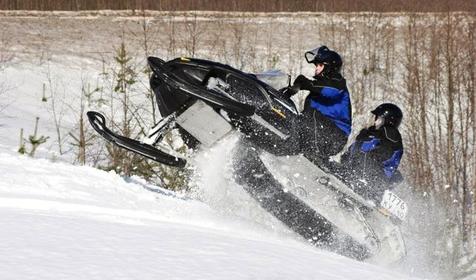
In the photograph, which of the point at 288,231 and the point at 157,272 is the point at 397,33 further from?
the point at 157,272

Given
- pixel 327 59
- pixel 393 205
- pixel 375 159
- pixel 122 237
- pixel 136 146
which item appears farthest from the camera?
pixel 375 159

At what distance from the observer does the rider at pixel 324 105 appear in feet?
19.8

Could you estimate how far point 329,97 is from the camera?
19.9 feet

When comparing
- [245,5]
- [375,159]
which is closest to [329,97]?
[375,159]

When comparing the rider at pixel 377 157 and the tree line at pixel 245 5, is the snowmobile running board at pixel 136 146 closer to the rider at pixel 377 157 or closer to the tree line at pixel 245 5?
the rider at pixel 377 157

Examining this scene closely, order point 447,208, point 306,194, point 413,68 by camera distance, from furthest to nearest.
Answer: point 413,68
point 447,208
point 306,194

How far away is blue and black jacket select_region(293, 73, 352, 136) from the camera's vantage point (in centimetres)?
605

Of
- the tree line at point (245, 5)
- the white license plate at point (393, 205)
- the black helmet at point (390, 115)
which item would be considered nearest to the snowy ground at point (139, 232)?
the white license plate at point (393, 205)

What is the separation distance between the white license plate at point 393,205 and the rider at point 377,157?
5cm

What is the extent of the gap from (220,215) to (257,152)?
0.70 m

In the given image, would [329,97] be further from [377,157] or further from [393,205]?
[393,205]

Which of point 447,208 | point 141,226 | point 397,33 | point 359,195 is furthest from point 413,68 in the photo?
point 141,226

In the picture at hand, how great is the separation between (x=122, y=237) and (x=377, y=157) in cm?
250

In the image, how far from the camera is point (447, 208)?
13.2m
